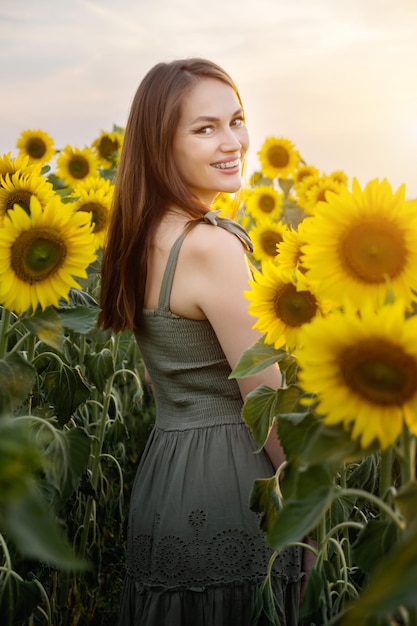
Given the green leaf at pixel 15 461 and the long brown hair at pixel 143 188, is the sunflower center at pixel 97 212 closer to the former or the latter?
the long brown hair at pixel 143 188

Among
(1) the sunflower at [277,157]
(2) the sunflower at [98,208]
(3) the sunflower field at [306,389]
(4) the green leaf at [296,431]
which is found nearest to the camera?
(3) the sunflower field at [306,389]

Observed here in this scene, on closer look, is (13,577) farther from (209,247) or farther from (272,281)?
(209,247)

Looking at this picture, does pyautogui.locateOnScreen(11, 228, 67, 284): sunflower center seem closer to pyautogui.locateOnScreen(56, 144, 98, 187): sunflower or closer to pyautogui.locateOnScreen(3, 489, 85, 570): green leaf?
pyautogui.locateOnScreen(3, 489, 85, 570): green leaf

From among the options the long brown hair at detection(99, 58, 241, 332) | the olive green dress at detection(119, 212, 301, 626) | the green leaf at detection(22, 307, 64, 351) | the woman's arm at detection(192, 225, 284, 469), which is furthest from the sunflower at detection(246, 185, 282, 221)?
the green leaf at detection(22, 307, 64, 351)

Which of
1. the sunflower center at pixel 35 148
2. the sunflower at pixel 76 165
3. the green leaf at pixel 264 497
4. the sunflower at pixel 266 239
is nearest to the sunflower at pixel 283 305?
the green leaf at pixel 264 497

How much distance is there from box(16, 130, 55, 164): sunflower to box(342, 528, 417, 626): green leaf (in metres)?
4.42

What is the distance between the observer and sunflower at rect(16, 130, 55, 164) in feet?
15.6

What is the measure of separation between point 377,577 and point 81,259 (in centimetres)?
75

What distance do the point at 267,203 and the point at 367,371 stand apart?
4.12 meters

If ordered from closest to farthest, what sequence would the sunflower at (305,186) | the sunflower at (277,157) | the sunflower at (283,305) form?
the sunflower at (283,305) < the sunflower at (305,186) < the sunflower at (277,157)

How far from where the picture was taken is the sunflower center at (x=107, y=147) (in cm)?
462

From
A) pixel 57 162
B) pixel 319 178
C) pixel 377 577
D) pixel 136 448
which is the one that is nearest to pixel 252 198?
pixel 319 178

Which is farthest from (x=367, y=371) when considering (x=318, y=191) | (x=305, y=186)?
(x=305, y=186)

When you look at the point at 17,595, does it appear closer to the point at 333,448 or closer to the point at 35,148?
the point at 333,448
